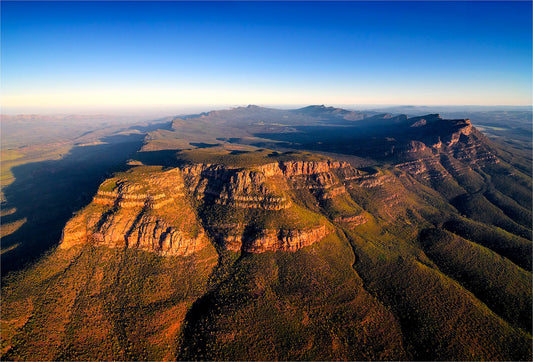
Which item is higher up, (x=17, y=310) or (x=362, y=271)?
(x=17, y=310)

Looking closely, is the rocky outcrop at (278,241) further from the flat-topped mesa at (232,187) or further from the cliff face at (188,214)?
the flat-topped mesa at (232,187)

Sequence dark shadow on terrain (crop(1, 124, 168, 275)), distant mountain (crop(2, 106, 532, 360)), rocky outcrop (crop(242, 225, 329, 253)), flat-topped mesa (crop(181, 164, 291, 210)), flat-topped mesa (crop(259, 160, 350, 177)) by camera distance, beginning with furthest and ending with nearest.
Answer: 1. flat-topped mesa (crop(259, 160, 350, 177))
2. flat-topped mesa (crop(181, 164, 291, 210))
3. dark shadow on terrain (crop(1, 124, 168, 275))
4. rocky outcrop (crop(242, 225, 329, 253))
5. distant mountain (crop(2, 106, 532, 360))

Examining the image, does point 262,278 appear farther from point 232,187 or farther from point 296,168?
point 296,168

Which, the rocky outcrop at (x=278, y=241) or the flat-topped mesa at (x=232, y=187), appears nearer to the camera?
the rocky outcrop at (x=278, y=241)

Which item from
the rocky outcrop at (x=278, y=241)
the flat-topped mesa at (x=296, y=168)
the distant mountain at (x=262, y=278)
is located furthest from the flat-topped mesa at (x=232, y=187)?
the flat-topped mesa at (x=296, y=168)

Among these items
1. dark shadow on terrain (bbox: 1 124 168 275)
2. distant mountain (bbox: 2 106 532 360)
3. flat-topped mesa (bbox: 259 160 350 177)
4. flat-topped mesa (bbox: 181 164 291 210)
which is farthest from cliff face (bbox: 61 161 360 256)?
A: dark shadow on terrain (bbox: 1 124 168 275)

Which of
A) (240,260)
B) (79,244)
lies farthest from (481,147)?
(79,244)

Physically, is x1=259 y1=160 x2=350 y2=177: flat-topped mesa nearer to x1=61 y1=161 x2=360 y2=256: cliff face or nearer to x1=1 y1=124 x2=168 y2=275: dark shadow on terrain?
x1=61 y1=161 x2=360 y2=256: cliff face

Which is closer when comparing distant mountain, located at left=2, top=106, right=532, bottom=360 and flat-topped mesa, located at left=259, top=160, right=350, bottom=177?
distant mountain, located at left=2, top=106, right=532, bottom=360

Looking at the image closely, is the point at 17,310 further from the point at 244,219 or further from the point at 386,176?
the point at 386,176
